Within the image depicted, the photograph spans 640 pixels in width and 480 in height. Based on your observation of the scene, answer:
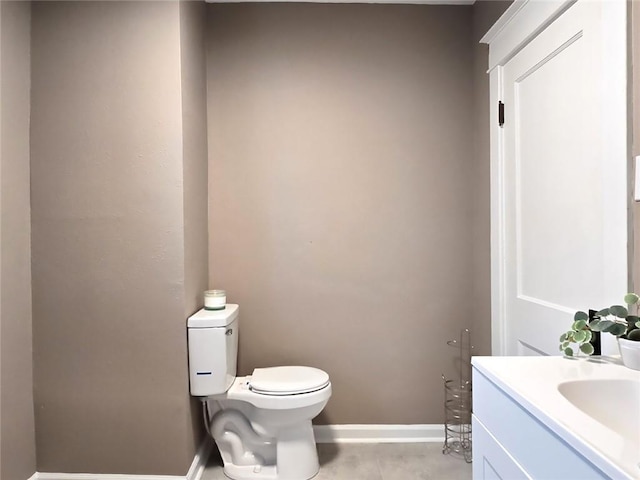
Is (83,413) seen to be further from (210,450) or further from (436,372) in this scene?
(436,372)

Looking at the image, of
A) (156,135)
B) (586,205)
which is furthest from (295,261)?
(586,205)

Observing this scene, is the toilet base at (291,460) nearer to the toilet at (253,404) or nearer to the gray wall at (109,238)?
the toilet at (253,404)

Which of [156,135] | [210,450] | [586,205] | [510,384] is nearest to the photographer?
[510,384]

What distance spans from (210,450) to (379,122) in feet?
6.64

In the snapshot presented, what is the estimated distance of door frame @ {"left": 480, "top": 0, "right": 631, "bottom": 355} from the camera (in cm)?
131

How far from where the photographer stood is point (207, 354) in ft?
6.86

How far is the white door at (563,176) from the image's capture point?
135 cm

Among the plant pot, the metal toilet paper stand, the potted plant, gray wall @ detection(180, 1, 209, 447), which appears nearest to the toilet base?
gray wall @ detection(180, 1, 209, 447)

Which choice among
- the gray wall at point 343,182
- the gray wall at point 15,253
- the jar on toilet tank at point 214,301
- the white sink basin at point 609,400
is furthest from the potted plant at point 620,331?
the gray wall at point 15,253

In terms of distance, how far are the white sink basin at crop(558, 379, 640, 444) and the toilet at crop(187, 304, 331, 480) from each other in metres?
1.32

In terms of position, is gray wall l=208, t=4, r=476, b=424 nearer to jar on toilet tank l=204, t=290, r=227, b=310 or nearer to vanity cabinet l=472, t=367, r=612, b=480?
jar on toilet tank l=204, t=290, r=227, b=310

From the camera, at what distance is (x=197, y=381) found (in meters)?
2.10

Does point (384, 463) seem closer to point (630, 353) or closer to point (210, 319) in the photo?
point (210, 319)

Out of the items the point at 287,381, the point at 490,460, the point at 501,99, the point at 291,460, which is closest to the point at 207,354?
the point at 287,381
